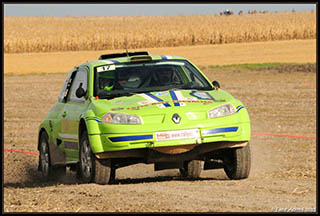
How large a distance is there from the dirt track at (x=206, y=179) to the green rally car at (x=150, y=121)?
30 centimetres

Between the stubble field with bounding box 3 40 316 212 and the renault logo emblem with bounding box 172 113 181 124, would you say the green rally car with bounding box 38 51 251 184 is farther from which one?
the stubble field with bounding box 3 40 316 212

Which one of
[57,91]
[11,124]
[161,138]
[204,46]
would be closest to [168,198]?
[161,138]

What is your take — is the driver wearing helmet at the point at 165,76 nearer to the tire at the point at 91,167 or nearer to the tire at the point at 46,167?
the tire at the point at 91,167

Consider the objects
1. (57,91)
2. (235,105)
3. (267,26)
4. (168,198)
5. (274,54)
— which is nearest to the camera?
(168,198)

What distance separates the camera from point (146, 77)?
33.3 ft

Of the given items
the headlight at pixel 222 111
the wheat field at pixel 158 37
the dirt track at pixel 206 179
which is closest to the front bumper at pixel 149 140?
the headlight at pixel 222 111

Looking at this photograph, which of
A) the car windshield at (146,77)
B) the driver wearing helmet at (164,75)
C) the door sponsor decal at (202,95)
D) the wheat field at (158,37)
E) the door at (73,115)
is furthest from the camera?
the wheat field at (158,37)

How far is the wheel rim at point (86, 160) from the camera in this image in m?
9.21

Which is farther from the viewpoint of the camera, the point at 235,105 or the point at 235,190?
the point at 235,105

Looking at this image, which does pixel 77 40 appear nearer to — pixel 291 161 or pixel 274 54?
pixel 274 54

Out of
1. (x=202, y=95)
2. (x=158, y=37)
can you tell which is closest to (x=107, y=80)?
(x=202, y=95)

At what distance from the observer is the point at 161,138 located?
8719 millimetres

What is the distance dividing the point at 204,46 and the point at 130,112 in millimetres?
46761

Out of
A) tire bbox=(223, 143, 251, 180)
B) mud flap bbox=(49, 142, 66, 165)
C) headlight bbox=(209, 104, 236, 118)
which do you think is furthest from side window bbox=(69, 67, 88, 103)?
tire bbox=(223, 143, 251, 180)
